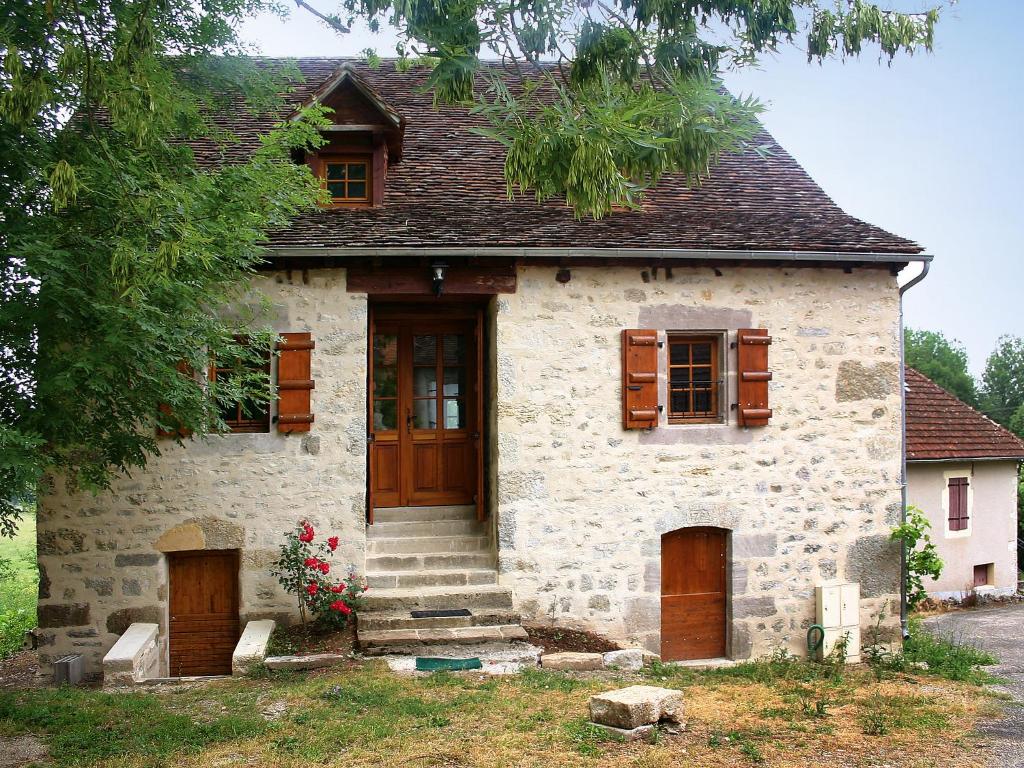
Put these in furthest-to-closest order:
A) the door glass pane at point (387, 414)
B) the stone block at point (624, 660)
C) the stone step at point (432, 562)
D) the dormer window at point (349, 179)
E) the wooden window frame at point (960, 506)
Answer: the wooden window frame at point (960, 506) < the door glass pane at point (387, 414) < the dormer window at point (349, 179) < the stone step at point (432, 562) < the stone block at point (624, 660)

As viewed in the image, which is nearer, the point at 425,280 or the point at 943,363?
the point at 425,280

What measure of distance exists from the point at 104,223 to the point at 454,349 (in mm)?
4765

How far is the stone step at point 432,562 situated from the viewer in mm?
9297

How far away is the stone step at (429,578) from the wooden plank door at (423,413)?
999 millimetres

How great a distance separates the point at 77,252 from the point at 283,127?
213cm

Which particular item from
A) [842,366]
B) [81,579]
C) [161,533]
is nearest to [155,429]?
[161,533]

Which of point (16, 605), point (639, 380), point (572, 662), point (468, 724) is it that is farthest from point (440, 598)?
point (16, 605)

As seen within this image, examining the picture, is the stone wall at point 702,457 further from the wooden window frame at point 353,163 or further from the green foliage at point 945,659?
the wooden window frame at point 353,163

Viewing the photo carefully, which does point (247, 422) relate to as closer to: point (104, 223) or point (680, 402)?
point (104, 223)

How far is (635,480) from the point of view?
9555 mm

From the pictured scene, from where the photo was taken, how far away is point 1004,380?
37.7 metres

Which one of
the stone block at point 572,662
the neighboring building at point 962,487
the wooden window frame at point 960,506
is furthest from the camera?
the wooden window frame at point 960,506

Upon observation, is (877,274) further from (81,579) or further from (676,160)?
(81,579)

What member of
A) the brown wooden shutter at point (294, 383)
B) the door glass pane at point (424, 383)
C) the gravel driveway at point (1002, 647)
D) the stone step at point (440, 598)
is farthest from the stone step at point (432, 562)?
the gravel driveway at point (1002, 647)
